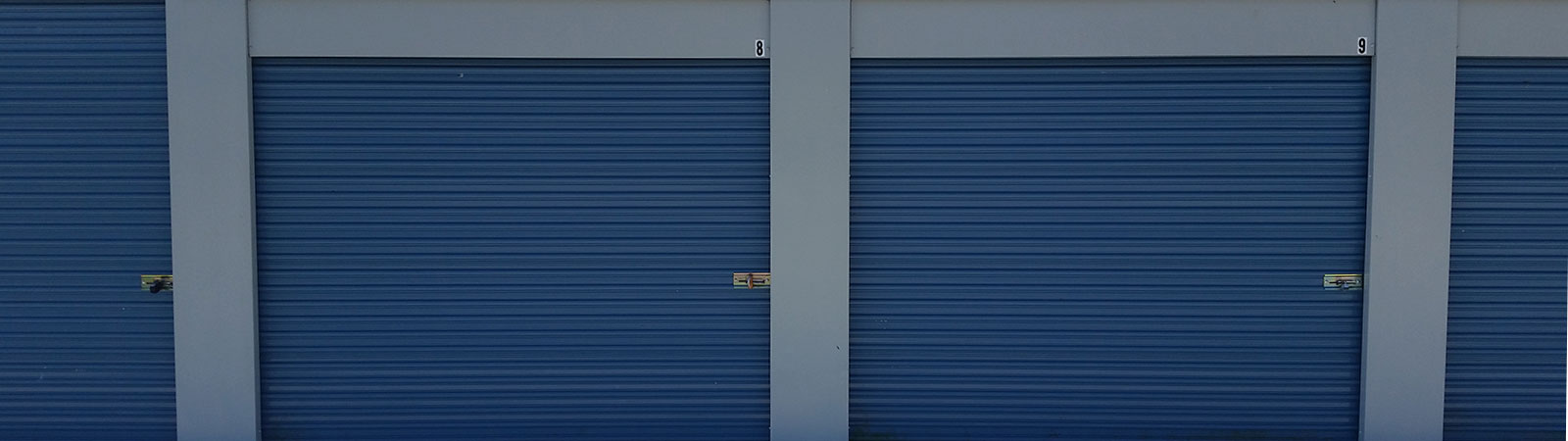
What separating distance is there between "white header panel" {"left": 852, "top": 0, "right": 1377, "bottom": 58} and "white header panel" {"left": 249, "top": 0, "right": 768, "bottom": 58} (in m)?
0.69

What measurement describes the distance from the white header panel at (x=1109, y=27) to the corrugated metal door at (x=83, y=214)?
3.57 m

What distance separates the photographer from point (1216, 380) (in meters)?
5.40

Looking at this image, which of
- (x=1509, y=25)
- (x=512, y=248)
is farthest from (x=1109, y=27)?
(x=512, y=248)

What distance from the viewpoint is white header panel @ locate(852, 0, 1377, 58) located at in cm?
513

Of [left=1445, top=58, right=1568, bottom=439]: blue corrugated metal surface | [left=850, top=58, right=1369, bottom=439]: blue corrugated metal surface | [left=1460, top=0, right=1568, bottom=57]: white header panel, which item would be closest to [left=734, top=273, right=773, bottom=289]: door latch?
[left=850, top=58, right=1369, bottom=439]: blue corrugated metal surface

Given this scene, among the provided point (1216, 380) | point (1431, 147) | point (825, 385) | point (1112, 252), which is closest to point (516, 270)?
point (825, 385)

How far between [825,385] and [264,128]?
3.05 m

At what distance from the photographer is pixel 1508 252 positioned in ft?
17.3

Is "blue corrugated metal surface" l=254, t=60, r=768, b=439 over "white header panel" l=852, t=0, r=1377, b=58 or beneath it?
beneath

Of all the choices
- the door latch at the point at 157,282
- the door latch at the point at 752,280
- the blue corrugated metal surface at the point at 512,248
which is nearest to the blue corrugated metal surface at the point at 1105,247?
the door latch at the point at 752,280

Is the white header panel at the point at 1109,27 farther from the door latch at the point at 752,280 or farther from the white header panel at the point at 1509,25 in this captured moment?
the door latch at the point at 752,280

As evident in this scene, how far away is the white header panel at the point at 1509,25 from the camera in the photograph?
16.7ft

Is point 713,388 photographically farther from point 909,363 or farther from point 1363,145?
point 1363,145

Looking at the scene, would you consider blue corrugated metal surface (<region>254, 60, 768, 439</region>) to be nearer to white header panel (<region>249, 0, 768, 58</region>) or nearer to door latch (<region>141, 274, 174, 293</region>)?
white header panel (<region>249, 0, 768, 58</region>)
